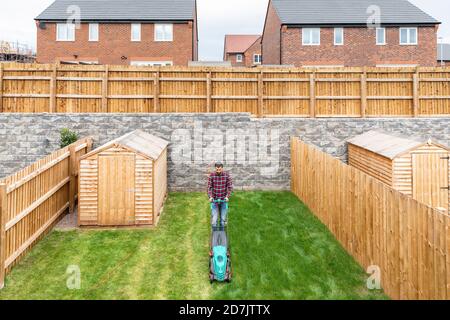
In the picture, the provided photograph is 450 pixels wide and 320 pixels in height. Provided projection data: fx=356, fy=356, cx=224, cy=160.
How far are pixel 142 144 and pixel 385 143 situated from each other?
9.05 meters

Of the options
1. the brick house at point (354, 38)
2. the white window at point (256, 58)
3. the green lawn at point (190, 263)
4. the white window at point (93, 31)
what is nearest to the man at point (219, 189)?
the green lawn at point (190, 263)

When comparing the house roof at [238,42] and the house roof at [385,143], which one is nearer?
the house roof at [385,143]

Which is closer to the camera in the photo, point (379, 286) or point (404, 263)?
point (404, 263)

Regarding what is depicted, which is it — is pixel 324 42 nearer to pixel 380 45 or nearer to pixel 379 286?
pixel 380 45

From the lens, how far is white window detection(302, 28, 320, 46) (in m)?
33.4

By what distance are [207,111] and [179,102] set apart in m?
1.40

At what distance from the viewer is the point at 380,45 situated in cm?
3369

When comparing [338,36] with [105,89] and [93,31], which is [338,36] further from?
[105,89]

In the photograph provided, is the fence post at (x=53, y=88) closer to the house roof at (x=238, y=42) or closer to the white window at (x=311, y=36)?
the white window at (x=311, y=36)

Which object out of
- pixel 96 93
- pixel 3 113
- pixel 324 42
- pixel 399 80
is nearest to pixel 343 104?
pixel 399 80

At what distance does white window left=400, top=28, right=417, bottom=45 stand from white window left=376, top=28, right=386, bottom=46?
67.7 inches

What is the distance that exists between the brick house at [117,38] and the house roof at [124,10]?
10 cm

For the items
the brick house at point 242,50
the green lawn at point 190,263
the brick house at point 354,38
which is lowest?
the green lawn at point 190,263

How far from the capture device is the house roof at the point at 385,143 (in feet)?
39.4
